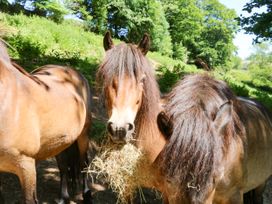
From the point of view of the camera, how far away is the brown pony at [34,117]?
2674 millimetres

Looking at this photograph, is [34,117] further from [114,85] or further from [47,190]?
[47,190]

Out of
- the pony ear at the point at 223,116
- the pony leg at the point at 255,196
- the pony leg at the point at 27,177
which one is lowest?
the pony leg at the point at 255,196

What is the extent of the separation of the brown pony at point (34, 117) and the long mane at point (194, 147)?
4.21 feet

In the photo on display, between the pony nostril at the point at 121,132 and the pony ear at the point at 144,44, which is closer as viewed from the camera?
the pony nostril at the point at 121,132

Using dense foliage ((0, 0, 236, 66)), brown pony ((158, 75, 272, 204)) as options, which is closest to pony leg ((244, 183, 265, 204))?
brown pony ((158, 75, 272, 204))

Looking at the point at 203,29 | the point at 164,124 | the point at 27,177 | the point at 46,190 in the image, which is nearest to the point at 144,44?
the point at 164,124

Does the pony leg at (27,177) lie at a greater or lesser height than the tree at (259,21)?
lesser

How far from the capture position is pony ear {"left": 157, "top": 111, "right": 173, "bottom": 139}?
2414mm

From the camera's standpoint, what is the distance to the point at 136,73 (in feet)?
8.20

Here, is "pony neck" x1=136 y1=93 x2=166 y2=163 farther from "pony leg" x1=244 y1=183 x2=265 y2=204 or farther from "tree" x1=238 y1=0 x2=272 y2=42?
"tree" x1=238 y1=0 x2=272 y2=42

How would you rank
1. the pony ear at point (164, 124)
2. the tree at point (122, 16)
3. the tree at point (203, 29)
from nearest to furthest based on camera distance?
the pony ear at point (164, 124), the tree at point (122, 16), the tree at point (203, 29)

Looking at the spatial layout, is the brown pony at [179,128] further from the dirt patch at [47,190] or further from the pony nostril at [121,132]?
the dirt patch at [47,190]

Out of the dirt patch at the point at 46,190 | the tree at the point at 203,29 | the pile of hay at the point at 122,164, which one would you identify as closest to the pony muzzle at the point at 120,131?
the pile of hay at the point at 122,164

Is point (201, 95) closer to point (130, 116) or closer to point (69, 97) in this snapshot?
point (130, 116)
